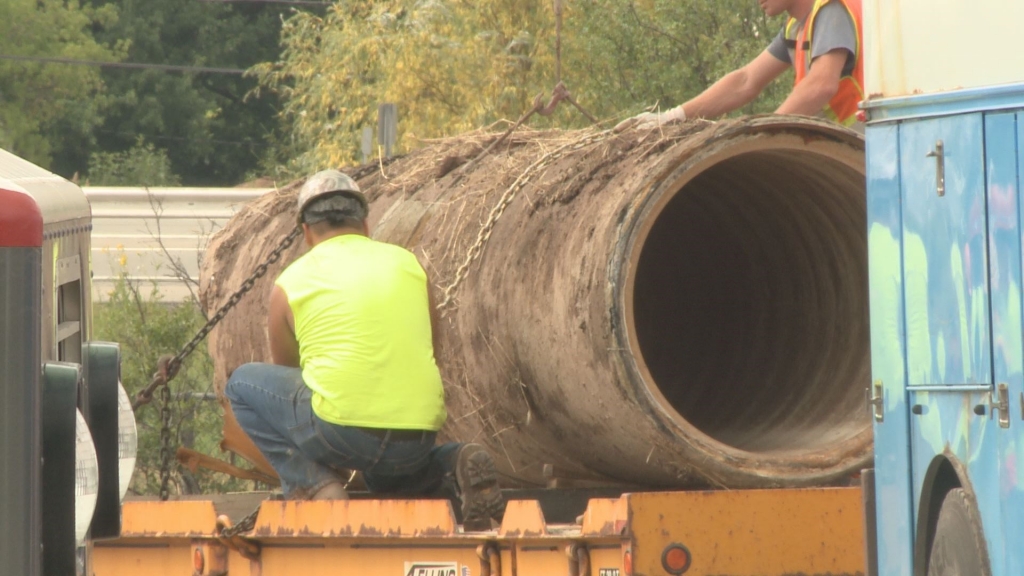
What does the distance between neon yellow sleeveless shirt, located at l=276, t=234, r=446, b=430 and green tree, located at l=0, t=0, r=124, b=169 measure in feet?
91.0

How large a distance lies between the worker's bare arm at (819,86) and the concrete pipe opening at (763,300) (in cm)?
23

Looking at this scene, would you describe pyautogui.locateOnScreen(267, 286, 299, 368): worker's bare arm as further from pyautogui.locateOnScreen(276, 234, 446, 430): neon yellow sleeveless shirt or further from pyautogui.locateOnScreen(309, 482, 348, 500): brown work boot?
pyautogui.locateOnScreen(309, 482, 348, 500): brown work boot

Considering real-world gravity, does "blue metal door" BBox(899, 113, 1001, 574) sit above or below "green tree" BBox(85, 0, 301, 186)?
below

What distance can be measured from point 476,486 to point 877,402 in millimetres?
1511

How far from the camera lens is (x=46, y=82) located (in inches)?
1318

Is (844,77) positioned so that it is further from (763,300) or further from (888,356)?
(888,356)

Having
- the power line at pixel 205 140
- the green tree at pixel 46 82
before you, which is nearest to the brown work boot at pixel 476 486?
the green tree at pixel 46 82

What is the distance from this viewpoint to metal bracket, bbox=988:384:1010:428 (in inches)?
158

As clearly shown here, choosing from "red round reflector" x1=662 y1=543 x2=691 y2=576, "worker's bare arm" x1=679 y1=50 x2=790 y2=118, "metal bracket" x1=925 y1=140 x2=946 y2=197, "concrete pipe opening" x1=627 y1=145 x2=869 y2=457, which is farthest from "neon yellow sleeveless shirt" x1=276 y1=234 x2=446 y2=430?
"metal bracket" x1=925 y1=140 x2=946 y2=197

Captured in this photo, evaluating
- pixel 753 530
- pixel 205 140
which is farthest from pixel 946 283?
pixel 205 140

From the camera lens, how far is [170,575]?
19.2 feet

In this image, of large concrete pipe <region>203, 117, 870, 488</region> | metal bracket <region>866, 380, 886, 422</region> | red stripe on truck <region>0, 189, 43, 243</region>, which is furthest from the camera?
large concrete pipe <region>203, 117, 870, 488</region>

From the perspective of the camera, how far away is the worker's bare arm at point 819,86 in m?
6.34

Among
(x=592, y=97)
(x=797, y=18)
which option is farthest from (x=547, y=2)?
(x=797, y=18)
